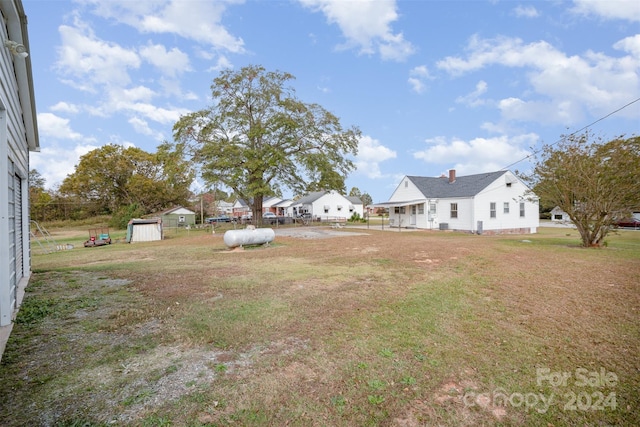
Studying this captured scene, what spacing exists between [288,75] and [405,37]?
569 inches

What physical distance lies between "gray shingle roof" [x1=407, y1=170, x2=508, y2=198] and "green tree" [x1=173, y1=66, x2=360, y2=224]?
735 cm

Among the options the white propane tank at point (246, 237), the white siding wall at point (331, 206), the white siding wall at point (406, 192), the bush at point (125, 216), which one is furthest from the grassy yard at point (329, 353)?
the white siding wall at point (331, 206)

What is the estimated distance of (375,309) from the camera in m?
5.30

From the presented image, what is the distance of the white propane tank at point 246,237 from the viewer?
13672 millimetres

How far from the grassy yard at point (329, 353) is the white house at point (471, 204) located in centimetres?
1660

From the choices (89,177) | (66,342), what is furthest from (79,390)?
(89,177)

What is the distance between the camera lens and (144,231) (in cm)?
2078

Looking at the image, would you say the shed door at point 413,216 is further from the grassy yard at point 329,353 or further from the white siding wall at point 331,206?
the grassy yard at point 329,353

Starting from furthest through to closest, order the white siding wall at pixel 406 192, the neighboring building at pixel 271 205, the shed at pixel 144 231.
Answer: the neighboring building at pixel 271 205 < the white siding wall at pixel 406 192 < the shed at pixel 144 231

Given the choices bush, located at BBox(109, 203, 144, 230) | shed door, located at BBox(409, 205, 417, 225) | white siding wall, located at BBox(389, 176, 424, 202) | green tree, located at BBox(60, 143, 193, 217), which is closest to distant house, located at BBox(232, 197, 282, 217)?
green tree, located at BBox(60, 143, 193, 217)

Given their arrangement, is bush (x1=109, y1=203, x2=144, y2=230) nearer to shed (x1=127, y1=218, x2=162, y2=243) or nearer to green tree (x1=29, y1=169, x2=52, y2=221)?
green tree (x1=29, y1=169, x2=52, y2=221)

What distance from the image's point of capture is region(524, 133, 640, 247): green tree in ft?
39.1

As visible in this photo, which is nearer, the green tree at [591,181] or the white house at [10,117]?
the white house at [10,117]

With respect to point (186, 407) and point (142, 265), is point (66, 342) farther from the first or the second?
point (142, 265)
